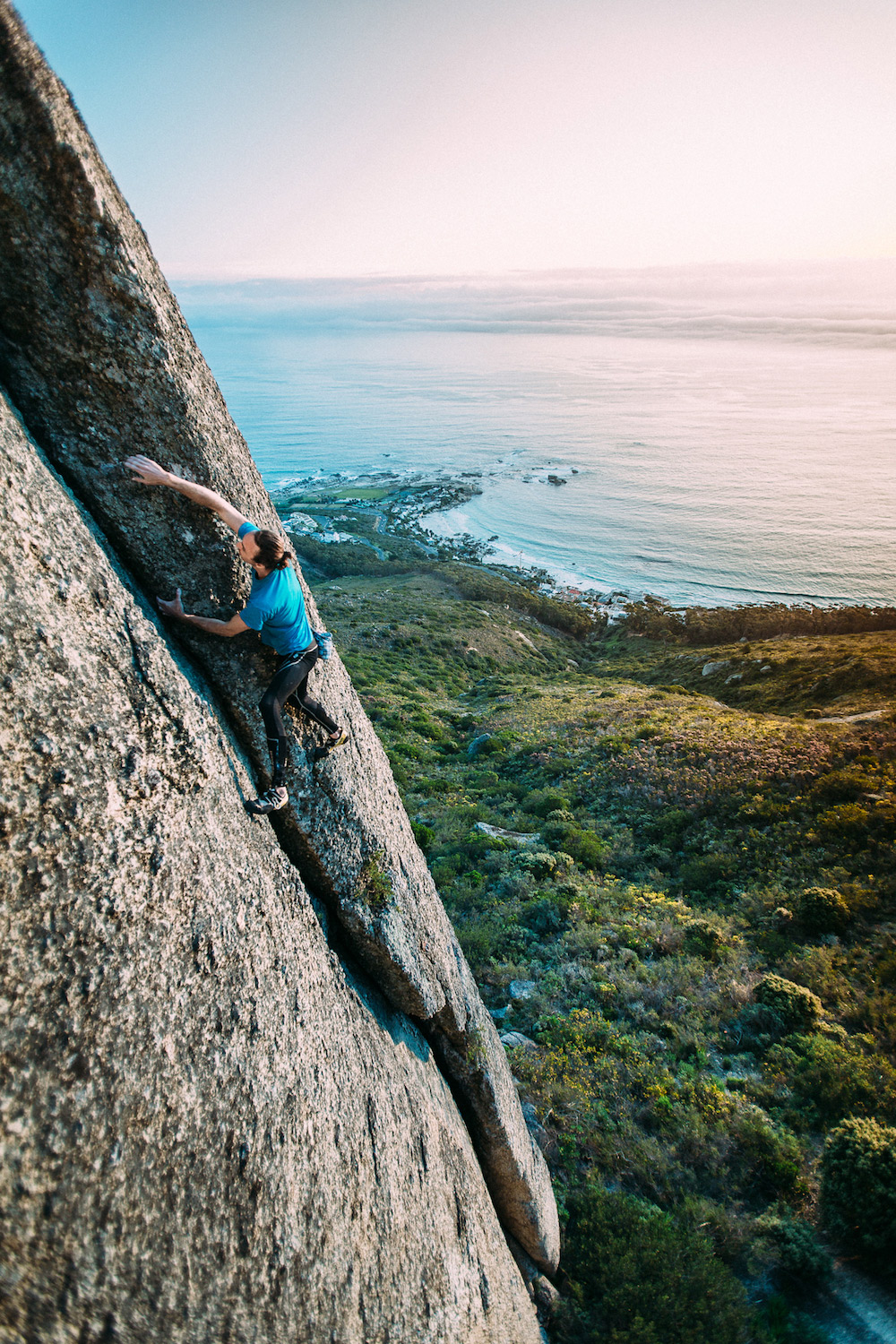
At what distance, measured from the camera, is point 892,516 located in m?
115

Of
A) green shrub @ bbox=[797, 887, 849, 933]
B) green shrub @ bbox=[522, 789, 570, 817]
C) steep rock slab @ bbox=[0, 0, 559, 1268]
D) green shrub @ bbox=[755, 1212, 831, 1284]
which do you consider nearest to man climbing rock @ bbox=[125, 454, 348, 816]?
steep rock slab @ bbox=[0, 0, 559, 1268]

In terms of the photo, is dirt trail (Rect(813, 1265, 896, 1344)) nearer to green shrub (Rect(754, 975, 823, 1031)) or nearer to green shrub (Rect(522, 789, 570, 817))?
green shrub (Rect(754, 975, 823, 1031))

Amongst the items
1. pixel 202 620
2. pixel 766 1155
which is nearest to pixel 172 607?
pixel 202 620

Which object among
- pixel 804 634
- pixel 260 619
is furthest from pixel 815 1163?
pixel 804 634

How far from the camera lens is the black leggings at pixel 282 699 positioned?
5.87m

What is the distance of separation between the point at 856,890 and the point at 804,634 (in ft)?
216

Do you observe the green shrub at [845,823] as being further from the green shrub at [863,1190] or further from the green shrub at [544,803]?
the green shrub at [863,1190]

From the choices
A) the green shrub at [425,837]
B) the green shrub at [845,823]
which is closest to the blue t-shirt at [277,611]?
the green shrub at [425,837]

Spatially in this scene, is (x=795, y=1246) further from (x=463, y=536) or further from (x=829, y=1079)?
(x=463, y=536)

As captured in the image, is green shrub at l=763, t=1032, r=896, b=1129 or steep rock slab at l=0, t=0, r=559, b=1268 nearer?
steep rock slab at l=0, t=0, r=559, b=1268

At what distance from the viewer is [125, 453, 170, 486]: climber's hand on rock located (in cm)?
502

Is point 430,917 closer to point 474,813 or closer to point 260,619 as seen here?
point 260,619

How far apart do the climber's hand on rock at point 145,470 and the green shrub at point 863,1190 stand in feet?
47.3

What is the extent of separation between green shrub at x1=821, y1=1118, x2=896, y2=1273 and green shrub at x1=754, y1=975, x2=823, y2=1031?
2.60m
